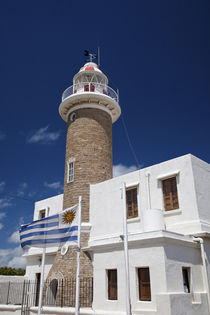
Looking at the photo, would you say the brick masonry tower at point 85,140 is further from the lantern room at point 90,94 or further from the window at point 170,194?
the window at point 170,194

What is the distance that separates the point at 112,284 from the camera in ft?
38.8

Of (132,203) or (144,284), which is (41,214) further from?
(144,284)

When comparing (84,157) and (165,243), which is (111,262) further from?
(84,157)

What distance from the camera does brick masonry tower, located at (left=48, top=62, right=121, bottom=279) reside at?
1730 cm

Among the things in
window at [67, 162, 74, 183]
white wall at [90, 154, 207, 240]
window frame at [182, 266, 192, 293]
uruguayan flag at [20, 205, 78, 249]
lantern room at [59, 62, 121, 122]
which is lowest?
window frame at [182, 266, 192, 293]

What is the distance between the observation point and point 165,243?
34.9 ft

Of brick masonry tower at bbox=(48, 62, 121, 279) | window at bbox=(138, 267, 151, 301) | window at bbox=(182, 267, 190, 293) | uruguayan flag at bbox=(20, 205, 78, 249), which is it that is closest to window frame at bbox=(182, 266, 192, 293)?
window at bbox=(182, 267, 190, 293)

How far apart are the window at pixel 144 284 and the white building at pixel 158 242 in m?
0.03

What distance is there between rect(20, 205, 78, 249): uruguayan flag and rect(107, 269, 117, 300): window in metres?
2.84

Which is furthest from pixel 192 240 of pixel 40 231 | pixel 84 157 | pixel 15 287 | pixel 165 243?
pixel 15 287

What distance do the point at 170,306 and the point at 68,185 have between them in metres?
10.4

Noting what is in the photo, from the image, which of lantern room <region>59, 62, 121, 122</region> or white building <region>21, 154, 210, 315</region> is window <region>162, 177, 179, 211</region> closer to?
white building <region>21, 154, 210, 315</region>

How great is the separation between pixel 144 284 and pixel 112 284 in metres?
1.59

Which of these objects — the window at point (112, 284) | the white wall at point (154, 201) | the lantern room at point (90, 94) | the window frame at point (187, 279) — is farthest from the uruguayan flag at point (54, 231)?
the lantern room at point (90, 94)
